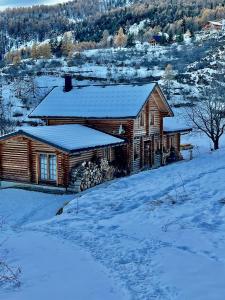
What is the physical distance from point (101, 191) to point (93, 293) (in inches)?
330

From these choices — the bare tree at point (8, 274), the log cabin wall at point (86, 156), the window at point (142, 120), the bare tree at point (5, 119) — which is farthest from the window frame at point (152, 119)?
the bare tree at point (8, 274)

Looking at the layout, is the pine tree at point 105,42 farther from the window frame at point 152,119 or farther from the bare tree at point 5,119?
the window frame at point 152,119

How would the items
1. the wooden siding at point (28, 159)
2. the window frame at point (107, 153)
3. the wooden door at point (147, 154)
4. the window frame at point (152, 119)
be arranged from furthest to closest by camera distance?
the wooden door at point (147, 154) < the window frame at point (152, 119) < the window frame at point (107, 153) < the wooden siding at point (28, 159)

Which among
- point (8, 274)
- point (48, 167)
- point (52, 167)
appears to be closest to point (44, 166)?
point (48, 167)

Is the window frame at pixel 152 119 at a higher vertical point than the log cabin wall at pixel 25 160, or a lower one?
higher

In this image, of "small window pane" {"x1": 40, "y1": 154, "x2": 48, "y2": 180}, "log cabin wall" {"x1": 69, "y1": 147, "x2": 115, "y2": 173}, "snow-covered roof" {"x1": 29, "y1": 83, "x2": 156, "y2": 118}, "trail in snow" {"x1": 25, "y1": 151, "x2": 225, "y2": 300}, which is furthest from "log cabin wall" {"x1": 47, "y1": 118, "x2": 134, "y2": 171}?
"trail in snow" {"x1": 25, "y1": 151, "x2": 225, "y2": 300}

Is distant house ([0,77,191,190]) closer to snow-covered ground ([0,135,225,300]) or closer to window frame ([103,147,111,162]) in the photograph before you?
window frame ([103,147,111,162])

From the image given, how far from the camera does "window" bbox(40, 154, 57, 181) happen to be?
21.5m

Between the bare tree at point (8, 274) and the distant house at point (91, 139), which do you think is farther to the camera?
the distant house at point (91, 139)

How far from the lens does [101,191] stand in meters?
15.5

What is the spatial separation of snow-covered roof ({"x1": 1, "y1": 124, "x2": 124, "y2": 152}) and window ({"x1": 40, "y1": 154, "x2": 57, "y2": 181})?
37.6 inches

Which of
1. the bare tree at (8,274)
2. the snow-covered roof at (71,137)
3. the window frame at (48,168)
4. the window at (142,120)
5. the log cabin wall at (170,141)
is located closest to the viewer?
the bare tree at (8,274)

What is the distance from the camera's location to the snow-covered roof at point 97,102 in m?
25.8

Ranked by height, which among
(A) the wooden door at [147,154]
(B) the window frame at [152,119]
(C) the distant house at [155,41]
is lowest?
(A) the wooden door at [147,154]
